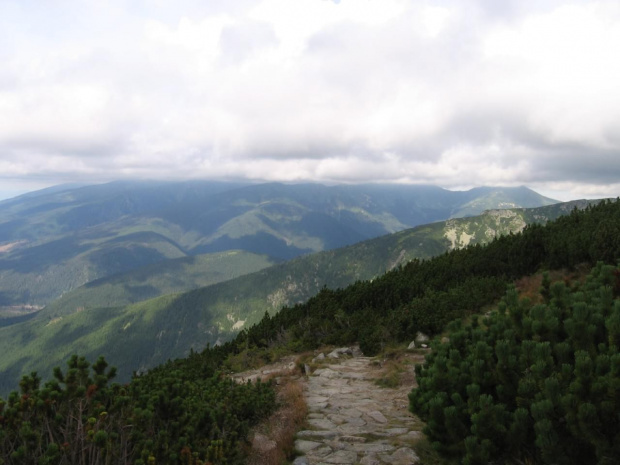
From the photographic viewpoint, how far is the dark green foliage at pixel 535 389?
444 cm

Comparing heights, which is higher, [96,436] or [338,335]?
[96,436]

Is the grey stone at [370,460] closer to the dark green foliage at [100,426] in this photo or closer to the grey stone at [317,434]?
the grey stone at [317,434]

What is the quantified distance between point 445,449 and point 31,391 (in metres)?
6.71

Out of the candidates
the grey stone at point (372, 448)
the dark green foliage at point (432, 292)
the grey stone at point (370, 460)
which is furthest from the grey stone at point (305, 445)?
the dark green foliage at point (432, 292)

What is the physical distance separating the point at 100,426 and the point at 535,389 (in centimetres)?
662

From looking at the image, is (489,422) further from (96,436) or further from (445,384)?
(96,436)

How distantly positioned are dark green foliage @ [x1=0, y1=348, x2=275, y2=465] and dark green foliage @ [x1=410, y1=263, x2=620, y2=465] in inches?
155

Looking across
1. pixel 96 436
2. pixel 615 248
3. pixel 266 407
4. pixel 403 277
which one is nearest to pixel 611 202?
pixel 615 248

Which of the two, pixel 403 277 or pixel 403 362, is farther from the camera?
pixel 403 277

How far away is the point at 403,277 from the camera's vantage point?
30969mm

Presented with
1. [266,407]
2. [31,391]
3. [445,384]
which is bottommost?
[266,407]

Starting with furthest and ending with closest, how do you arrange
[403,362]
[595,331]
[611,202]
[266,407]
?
1. [611,202]
2. [403,362]
3. [266,407]
4. [595,331]

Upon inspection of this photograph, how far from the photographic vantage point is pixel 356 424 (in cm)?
969

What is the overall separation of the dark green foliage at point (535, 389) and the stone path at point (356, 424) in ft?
5.15
